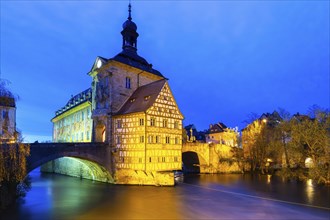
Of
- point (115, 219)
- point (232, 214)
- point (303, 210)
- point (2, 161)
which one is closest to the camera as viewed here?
point (2, 161)

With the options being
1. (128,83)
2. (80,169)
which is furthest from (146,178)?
(80,169)

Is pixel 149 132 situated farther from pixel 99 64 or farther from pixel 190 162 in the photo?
pixel 190 162

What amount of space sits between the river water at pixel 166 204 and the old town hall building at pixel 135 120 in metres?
2.08

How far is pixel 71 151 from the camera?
21484 millimetres

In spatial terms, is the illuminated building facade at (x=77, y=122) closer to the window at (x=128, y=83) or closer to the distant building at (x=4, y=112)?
the window at (x=128, y=83)

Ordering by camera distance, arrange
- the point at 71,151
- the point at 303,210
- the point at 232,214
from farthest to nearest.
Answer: the point at 71,151
the point at 303,210
the point at 232,214

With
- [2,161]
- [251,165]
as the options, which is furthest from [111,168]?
[251,165]

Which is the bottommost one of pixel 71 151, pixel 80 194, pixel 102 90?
pixel 80 194

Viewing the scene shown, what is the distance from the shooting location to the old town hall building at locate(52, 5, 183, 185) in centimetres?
2362

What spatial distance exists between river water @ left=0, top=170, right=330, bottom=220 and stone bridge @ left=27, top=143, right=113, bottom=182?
233 centimetres

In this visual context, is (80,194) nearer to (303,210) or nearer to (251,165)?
(303,210)

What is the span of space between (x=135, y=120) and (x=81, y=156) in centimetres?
545

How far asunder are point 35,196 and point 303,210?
56.9 ft

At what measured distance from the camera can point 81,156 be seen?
22.2 meters
